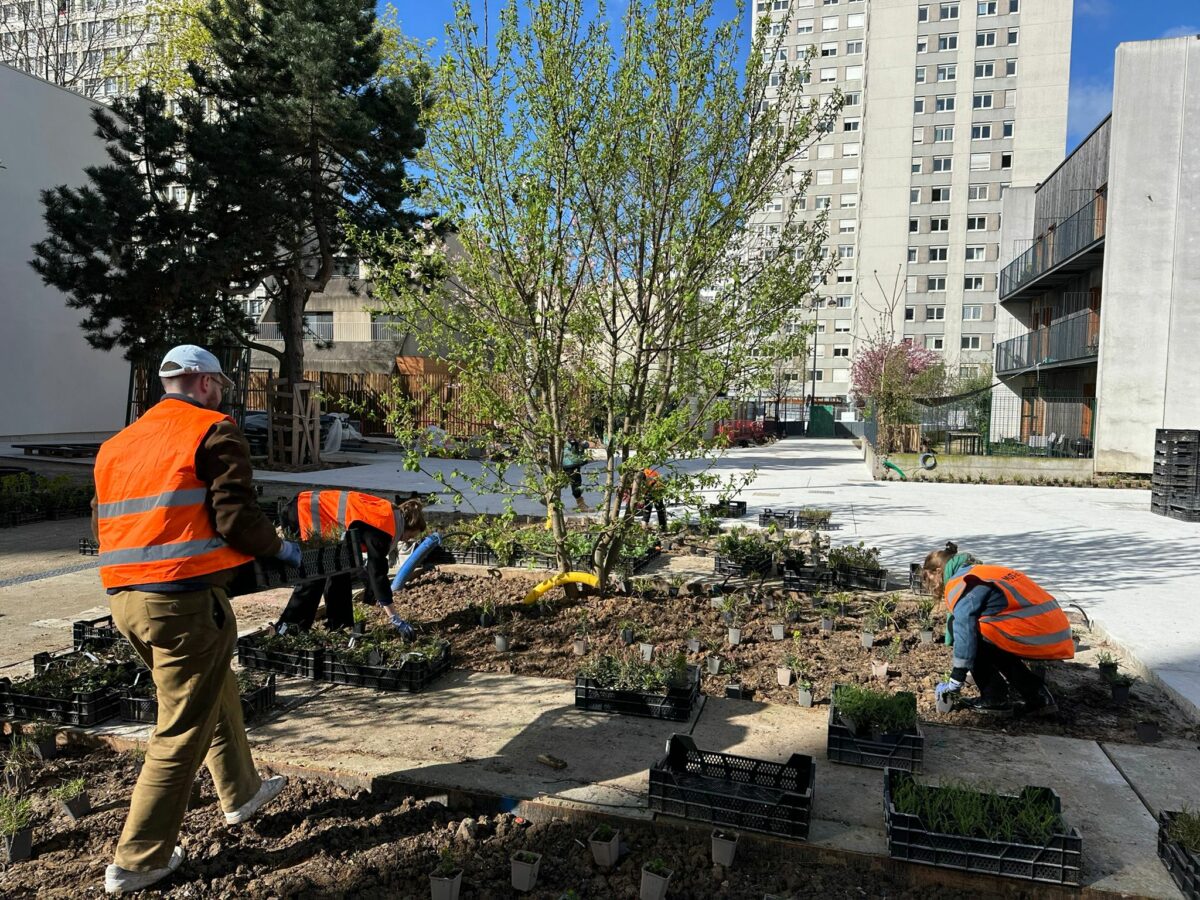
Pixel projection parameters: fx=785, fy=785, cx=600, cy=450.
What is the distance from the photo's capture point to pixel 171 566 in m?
2.82

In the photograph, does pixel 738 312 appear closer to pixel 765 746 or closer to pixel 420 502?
pixel 420 502

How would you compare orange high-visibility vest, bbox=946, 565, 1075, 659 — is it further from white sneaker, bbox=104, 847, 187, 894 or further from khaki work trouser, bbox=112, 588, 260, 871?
white sneaker, bbox=104, 847, 187, 894

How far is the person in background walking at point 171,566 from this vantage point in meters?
2.82

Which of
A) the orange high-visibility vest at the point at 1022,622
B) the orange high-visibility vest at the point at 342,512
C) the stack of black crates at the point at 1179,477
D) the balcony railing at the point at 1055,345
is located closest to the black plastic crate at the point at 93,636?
the orange high-visibility vest at the point at 342,512

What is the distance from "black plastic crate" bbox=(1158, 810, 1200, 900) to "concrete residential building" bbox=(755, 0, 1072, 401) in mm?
55664

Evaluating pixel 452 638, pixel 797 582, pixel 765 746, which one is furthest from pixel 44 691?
pixel 797 582

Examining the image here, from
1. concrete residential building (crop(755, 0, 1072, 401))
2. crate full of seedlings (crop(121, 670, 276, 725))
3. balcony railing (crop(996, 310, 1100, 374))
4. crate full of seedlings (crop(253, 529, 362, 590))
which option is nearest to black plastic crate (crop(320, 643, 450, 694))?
crate full of seedlings (crop(121, 670, 276, 725))

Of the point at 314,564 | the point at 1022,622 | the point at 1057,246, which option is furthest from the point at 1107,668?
the point at 1057,246

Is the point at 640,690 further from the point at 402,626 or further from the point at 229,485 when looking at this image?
the point at 229,485

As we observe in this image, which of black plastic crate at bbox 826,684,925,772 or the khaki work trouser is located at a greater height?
the khaki work trouser

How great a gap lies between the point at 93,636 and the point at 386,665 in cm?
214

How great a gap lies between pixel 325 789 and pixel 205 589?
3.96ft

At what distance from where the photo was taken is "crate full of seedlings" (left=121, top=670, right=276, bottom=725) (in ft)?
13.5

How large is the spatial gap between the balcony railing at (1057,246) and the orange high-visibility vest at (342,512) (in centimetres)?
2248
